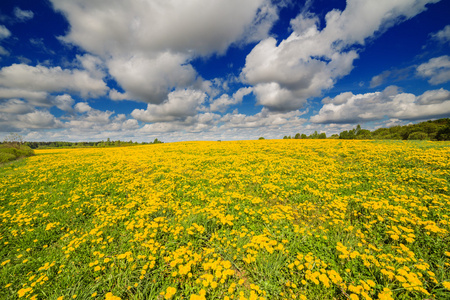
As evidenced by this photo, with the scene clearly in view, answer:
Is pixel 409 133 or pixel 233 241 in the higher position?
pixel 409 133

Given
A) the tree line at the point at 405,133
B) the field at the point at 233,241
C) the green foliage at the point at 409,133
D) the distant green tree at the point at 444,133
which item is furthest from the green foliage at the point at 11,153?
the distant green tree at the point at 444,133

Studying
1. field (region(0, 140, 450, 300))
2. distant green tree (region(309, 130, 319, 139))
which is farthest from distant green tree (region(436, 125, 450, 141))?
field (region(0, 140, 450, 300))

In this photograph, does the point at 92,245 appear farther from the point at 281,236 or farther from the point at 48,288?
the point at 281,236

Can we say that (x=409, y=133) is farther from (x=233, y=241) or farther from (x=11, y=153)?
(x=11, y=153)

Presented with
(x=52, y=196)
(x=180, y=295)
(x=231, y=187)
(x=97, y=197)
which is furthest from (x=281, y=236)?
(x=52, y=196)

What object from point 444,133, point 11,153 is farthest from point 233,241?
point 444,133

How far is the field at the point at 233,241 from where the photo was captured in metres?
3.31

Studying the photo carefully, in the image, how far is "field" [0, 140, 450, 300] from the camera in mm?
3314

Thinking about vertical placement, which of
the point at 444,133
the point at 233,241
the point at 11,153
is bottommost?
the point at 233,241

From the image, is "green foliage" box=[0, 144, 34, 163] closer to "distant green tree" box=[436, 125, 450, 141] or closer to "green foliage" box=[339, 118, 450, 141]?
"green foliage" box=[339, 118, 450, 141]

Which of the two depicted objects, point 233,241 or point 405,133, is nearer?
point 233,241

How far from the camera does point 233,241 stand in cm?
462

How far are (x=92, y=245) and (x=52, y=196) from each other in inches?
255

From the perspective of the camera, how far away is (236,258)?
4.11 metres
